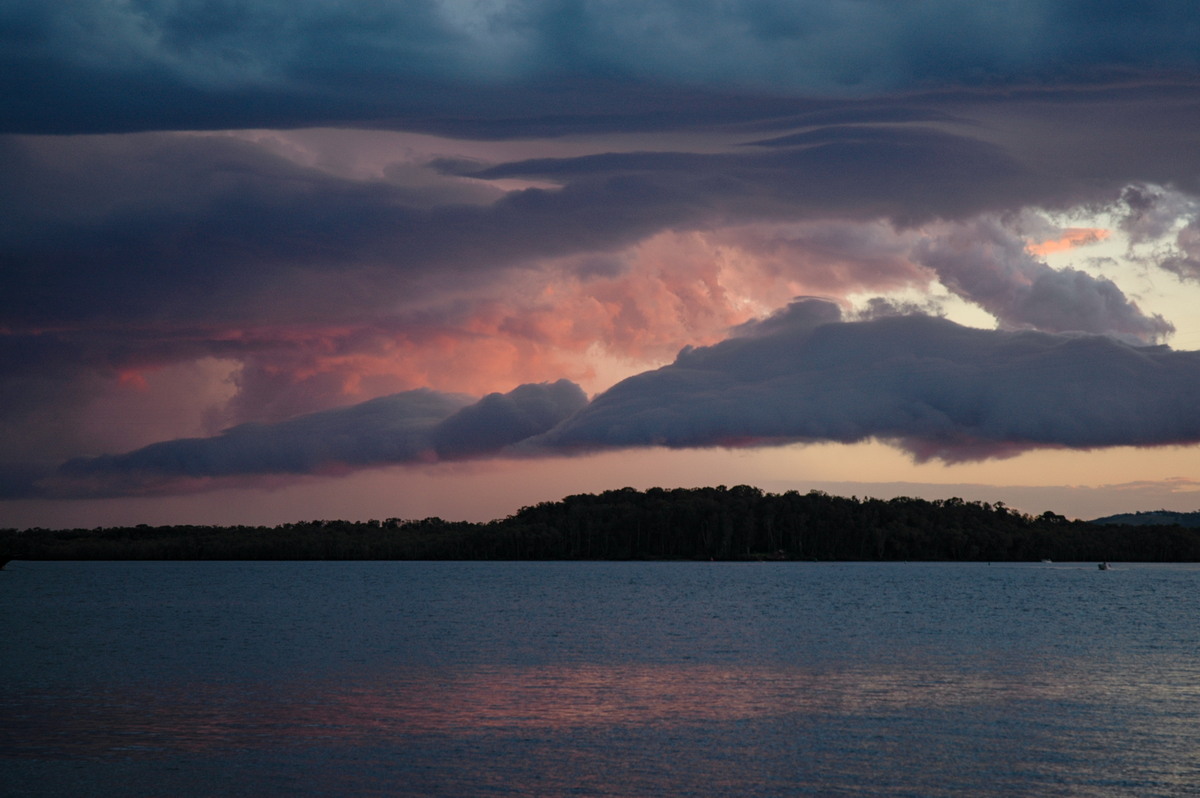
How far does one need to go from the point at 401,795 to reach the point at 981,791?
16.8 metres

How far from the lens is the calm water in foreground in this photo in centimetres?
3303

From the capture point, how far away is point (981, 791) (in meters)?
31.4

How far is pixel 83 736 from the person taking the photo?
39.5 m

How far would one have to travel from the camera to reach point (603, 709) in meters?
45.2

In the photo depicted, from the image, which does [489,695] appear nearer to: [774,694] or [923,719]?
[774,694]

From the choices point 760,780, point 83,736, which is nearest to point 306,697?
point 83,736

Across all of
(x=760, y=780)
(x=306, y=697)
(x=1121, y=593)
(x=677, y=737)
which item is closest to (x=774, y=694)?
(x=677, y=737)

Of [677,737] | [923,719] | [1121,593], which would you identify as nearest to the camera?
[677,737]

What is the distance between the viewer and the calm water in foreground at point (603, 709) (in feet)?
108

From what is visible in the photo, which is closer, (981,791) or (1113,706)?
(981,791)

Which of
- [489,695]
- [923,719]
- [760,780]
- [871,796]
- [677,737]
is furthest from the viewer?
[489,695]

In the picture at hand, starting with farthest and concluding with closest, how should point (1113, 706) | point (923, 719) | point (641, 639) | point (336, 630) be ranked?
1. point (336, 630)
2. point (641, 639)
3. point (1113, 706)
4. point (923, 719)

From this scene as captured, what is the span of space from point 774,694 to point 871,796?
18932 millimetres

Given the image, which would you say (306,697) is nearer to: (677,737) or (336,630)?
(677,737)
